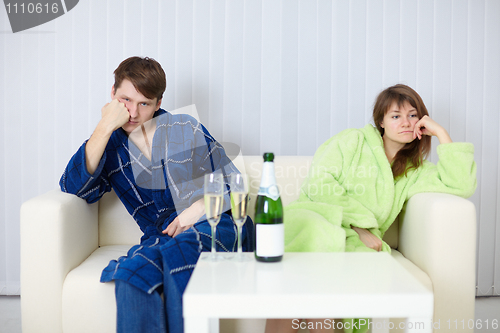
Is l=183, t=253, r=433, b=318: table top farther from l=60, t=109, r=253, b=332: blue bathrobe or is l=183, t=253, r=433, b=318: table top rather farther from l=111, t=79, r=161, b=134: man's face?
l=111, t=79, r=161, b=134: man's face

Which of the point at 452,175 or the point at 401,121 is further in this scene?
the point at 401,121

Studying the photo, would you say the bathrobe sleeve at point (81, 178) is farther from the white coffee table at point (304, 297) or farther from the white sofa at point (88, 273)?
the white coffee table at point (304, 297)

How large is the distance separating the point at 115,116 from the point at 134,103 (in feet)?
0.33

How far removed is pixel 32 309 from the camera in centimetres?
142

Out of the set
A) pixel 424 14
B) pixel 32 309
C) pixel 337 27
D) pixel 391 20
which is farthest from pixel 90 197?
pixel 424 14

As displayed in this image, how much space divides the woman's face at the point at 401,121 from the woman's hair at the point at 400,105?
0.02 meters

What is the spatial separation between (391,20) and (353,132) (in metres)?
0.90

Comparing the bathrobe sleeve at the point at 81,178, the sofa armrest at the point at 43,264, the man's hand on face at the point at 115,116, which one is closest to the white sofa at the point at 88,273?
the sofa armrest at the point at 43,264

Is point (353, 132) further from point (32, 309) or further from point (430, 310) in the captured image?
point (32, 309)

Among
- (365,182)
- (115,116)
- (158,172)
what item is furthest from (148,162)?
(365,182)

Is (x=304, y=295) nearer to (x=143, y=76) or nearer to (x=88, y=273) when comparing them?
(x=88, y=273)

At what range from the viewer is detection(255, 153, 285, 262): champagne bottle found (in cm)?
104

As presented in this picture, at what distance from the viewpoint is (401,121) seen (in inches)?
70.3

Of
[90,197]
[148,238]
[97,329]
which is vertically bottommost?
[97,329]
